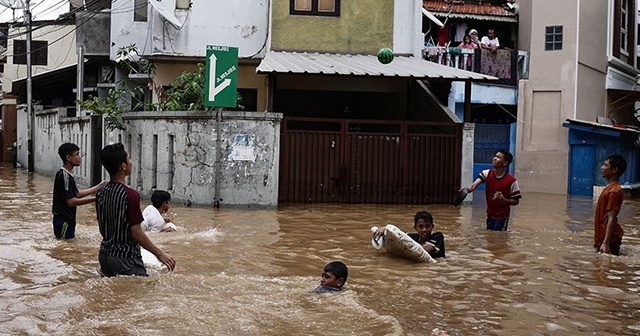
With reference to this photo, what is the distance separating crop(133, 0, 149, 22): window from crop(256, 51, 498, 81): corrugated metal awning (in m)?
4.59

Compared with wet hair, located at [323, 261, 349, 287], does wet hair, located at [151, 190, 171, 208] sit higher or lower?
higher

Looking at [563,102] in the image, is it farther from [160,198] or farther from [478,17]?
[160,198]

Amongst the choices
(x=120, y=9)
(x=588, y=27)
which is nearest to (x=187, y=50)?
(x=120, y=9)

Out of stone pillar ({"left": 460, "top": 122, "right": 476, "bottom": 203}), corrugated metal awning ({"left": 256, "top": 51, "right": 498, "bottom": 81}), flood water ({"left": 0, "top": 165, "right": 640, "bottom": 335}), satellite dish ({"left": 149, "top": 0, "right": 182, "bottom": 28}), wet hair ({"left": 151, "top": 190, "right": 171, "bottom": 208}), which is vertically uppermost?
satellite dish ({"left": 149, "top": 0, "right": 182, "bottom": 28})

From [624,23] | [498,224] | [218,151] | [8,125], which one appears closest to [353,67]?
[218,151]

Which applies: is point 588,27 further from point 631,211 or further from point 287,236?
point 287,236

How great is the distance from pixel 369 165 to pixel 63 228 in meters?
9.60

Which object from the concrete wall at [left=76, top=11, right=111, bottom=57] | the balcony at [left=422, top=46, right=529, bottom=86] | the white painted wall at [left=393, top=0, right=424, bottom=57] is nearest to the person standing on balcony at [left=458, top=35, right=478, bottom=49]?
the balcony at [left=422, top=46, right=529, bottom=86]

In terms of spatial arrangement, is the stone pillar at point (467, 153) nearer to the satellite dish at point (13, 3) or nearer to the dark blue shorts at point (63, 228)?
the dark blue shorts at point (63, 228)

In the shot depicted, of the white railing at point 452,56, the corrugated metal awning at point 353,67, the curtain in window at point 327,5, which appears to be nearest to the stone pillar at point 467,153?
the corrugated metal awning at point 353,67

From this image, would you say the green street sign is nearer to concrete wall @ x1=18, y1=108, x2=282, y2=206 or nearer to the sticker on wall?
concrete wall @ x1=18, y1=108, x2=282, y2=206

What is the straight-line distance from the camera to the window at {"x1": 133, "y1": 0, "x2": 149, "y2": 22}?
A: 23.0 meters

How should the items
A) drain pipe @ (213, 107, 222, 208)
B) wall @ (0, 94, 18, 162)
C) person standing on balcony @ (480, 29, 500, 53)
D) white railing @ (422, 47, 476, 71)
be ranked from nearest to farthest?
1. drain pipe @ (213, 107, 222, 208)
2. white railing @ (422, 47, 476, 71)
3. person standing on balcony @ (480, 29, 500, 53)
4. wall @ (0, 94, 18, 162)

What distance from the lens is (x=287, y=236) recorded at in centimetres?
1274
